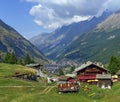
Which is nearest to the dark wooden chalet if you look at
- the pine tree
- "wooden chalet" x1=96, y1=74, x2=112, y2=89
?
"wooden chalet" x1=96, y1=74, x2=112, y2=89

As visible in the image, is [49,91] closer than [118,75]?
Yes

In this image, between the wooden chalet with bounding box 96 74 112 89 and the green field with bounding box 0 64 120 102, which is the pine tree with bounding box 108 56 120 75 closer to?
the wooden chalet with bounding box 96 74 112 89

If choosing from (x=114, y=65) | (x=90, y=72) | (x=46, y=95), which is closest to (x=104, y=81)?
(x=90, y=72)

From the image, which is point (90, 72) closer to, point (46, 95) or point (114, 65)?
point (114, 65)

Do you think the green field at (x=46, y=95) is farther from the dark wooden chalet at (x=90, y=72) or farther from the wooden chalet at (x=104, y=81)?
the dark wooden chalet at (x=90, y=72)

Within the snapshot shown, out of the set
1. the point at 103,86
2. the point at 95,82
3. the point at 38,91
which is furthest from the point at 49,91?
the point at 95,82

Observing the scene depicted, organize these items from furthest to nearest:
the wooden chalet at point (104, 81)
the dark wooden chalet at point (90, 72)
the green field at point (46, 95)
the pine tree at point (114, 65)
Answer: the pine tree at point (114, 65) < the dark wooden chalet at point (90, 72) < the wooden chalet at point (104, 81) < the green field at point (46, 95)

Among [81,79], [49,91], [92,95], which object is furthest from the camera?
[81,79]

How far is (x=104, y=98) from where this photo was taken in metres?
92.1

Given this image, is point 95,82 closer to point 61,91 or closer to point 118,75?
point 118,75

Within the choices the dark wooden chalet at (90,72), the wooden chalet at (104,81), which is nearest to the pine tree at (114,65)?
the dark wooden chalet at (90,72)

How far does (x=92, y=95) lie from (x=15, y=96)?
21363mm

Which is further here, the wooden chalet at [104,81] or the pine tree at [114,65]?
the pine tree at [114,65]

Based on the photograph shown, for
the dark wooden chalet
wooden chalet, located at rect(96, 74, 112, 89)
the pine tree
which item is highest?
the pine tree
